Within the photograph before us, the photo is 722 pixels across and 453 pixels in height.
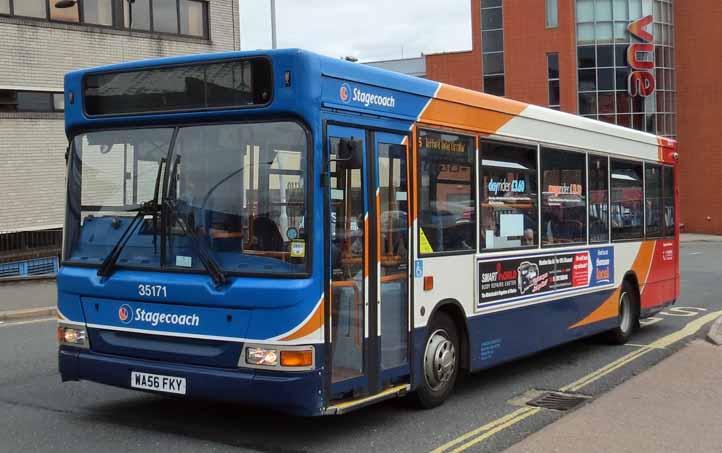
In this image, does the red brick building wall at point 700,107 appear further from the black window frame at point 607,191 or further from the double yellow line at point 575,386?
the black window frame at point 607,191

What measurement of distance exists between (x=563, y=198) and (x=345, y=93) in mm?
4046

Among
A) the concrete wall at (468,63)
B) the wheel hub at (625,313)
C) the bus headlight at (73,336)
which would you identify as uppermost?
the concrete wall at (468,63)

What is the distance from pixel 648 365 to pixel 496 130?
3608 millimetres

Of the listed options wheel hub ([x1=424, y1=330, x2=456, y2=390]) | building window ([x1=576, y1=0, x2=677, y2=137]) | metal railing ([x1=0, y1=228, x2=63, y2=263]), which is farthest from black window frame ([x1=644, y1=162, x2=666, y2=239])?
building window ([x1=576, y1=0, x2=677, y2=137])

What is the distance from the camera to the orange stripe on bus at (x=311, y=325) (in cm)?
588

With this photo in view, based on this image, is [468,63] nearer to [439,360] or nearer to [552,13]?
[552,13]

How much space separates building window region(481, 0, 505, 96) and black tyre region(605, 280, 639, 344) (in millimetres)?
44256

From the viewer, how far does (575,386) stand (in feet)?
28.8

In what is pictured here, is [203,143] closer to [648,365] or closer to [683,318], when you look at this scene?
[648,365]

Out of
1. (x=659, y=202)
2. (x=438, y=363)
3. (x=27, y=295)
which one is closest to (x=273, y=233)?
(x=438, y=363)

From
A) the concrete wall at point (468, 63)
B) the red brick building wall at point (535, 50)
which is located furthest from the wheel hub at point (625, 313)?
the concrete wall at point (468, 63)

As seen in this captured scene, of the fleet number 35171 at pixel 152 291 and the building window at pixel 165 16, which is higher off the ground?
the building window at pixel 165 16

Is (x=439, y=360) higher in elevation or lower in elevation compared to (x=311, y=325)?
lower

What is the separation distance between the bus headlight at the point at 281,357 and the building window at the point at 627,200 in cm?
623
